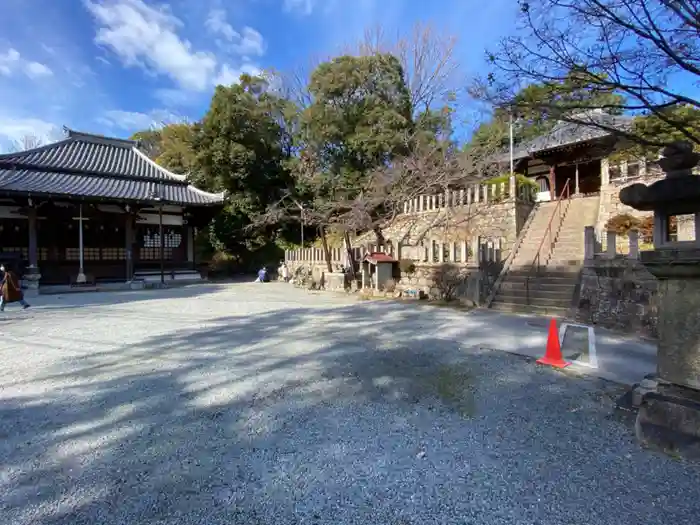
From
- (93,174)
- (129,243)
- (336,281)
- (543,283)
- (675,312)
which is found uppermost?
(93,174)

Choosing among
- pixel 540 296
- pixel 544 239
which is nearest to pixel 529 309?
pixel 540 296

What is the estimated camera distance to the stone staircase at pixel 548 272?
9.20 meters

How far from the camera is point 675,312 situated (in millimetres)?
3055

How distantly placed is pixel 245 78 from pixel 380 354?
840 inches

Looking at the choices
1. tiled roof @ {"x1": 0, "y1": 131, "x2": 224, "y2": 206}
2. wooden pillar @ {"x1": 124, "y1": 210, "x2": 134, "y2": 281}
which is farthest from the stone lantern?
wooden pillar @ {"x1": 124, "y1": 210, "x2": 134, "y2": 281}

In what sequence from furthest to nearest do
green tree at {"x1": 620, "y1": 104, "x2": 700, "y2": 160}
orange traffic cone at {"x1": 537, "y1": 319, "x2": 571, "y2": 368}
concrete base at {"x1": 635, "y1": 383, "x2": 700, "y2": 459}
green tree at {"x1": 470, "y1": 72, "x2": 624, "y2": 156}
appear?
orange traffic cone at {"x1": 537, "y1": 319, "x2": 571, "y2": 368}
green tree at {"x1": 470, "y1": 72, "x2": 624, "y2": 156}
green tree at {"x1": 620, "y1": 104, "x2": 700, "y2": 160}
concrete base at {"x1": 635, "y1": 383, "x2": 700, "y2": 459}

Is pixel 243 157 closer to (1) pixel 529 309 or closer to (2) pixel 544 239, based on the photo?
(2) pixel 544 239

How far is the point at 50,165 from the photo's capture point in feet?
51.6

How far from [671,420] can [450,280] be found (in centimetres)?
796

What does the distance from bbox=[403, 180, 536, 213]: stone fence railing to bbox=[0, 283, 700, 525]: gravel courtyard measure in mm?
11413

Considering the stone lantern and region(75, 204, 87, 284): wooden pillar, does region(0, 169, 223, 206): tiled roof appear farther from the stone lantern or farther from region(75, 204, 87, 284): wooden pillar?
the stone lantern

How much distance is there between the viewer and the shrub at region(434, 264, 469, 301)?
10.6 meters

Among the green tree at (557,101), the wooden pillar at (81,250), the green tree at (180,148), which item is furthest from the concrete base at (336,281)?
the green tree at (180,148)

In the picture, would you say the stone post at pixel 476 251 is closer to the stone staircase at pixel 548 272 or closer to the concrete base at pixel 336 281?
the stone staircase at pixel 548 272
